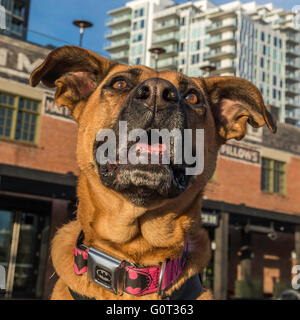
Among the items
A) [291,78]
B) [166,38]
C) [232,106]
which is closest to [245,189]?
[232,106]

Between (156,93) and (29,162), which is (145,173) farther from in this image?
(29,162)

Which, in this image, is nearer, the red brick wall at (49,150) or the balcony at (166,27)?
the red brick wall at (49,150)

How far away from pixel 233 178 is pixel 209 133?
16.1m

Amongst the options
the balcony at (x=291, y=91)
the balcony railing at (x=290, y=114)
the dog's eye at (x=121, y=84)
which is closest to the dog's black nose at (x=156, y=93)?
the dog's eye at (x=121, y=84)

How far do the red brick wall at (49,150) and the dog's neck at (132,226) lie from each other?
11354 mm

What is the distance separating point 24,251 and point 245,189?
1014 centimetres

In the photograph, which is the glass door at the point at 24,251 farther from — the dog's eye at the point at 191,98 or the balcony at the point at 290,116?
the balcony at the point at 290,116

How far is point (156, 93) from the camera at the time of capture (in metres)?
2.47

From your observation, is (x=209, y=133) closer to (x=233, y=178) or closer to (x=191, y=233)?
(x=191, y=233)

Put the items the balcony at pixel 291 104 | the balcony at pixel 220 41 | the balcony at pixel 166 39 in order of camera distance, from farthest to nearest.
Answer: the balcony at pixel 291 104 → the balcony at pixel 166 39 → the balcony at pixel 220 41

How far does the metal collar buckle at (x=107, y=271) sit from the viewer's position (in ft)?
8.26

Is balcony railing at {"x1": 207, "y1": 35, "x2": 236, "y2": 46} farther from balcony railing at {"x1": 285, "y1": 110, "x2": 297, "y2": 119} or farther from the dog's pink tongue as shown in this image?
the dog's pink tongue

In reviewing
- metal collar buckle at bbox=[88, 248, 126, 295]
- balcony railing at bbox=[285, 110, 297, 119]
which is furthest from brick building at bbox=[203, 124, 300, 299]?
balcony railing at bbox=[285, 110, 297, 119]

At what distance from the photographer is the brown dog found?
253 cm
